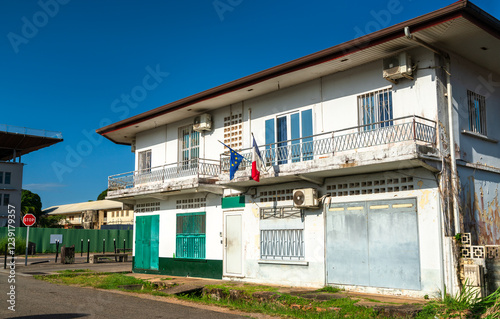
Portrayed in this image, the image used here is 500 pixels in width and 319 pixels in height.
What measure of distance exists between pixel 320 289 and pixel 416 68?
659cm

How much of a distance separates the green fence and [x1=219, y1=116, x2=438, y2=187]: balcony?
27619 mm

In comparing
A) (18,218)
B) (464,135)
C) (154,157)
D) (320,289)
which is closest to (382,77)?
(464,135)

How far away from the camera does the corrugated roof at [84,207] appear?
60.9 meters

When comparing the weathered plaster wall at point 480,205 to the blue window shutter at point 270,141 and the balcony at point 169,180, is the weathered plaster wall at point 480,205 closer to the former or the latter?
the blue window shutter at point 270,141

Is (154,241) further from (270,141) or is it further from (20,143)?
(20,143)

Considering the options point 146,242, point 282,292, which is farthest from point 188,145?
point 282,292

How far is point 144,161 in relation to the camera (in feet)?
73.8

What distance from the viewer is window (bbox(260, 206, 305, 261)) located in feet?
48.2

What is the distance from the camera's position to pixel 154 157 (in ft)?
70.3

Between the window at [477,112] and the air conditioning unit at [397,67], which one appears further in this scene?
the window at [477,112]

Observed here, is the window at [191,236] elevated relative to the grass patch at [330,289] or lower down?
elevated

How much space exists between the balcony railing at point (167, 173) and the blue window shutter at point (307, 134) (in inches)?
162

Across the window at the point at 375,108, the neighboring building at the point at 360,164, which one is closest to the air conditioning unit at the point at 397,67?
the neighboring building at the point at 360,164

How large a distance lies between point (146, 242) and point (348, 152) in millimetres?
10986
